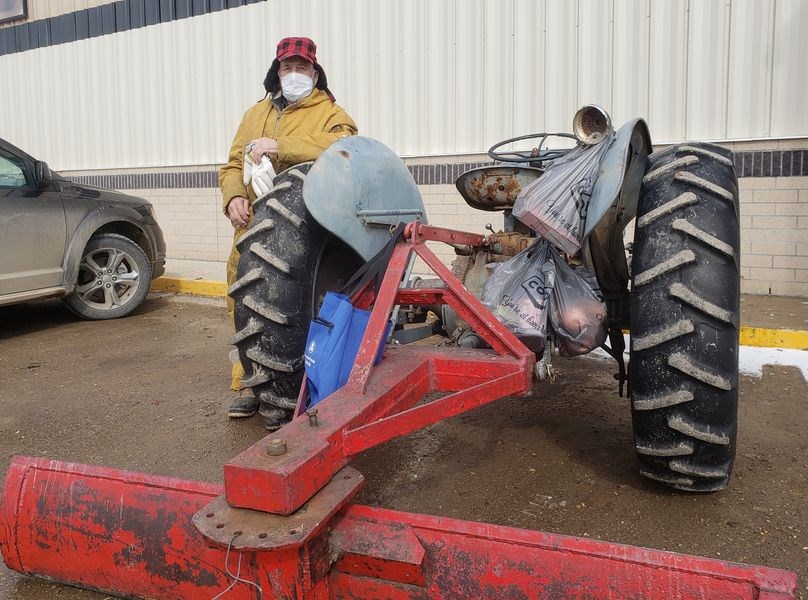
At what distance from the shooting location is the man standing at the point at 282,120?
4149 millimetres

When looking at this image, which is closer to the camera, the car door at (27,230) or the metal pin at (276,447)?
the metal pin at (276,447)

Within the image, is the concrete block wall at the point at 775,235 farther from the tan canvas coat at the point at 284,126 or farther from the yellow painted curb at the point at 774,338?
the tan canvas coat at the point at 284,126

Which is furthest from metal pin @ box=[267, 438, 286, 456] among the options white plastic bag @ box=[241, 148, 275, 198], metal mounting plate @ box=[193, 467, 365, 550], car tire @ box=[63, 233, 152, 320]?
car tire @ box=[63, 233, 152, 320]

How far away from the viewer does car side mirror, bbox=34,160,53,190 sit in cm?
638

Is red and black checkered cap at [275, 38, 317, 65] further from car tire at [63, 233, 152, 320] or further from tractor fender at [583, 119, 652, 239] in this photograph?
car tire at [63, 233, 152, 320]

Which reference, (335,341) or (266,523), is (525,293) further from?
(266,523)

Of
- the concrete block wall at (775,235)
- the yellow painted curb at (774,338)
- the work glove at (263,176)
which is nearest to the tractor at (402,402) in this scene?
the work glove at (263,176)

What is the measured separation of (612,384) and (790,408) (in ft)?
3.34

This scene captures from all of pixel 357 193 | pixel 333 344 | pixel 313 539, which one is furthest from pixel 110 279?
pixel 313 539

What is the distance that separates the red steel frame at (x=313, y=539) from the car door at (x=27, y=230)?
460 cm

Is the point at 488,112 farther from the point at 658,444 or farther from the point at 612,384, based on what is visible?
the point at 658,444

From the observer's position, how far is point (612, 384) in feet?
14.8

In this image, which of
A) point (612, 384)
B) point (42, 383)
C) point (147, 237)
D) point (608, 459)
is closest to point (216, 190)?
point (147, 237)

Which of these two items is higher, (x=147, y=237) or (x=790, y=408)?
(x=147, y=237)
